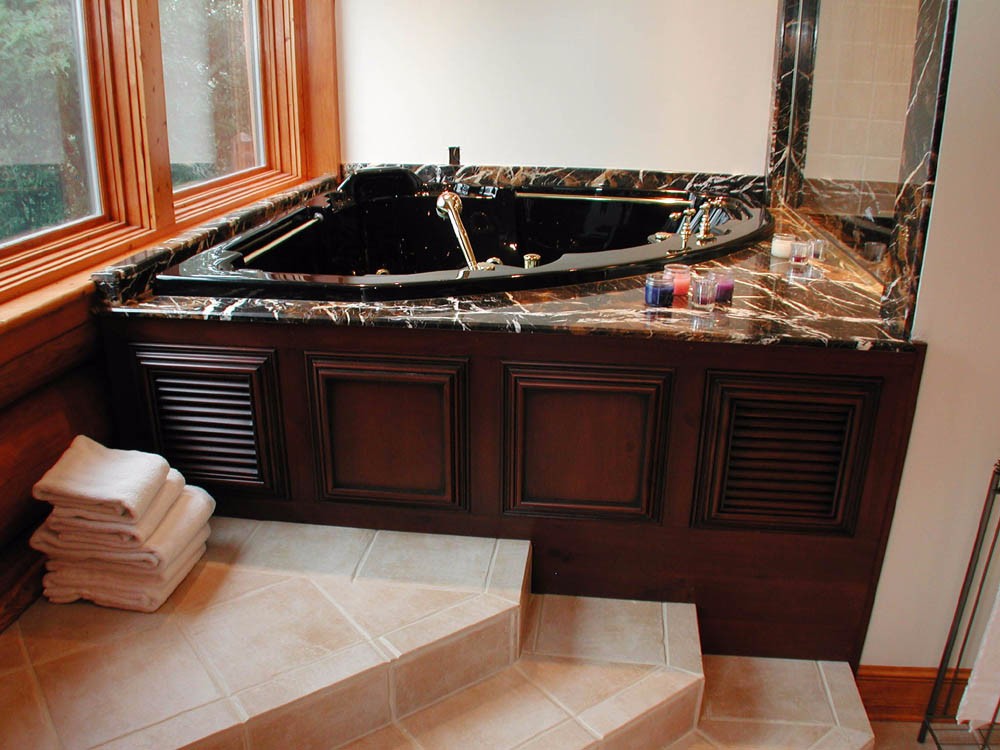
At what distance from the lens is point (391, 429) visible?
1819 millimetres

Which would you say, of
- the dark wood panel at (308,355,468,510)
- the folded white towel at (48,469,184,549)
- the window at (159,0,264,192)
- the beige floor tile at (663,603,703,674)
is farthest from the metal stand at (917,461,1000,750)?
the window at (159,0,264,192)

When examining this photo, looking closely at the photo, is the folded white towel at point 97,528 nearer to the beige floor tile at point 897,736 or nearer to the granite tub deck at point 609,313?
the granite tub deck at point 609,313

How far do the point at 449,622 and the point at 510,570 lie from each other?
0.21 metres

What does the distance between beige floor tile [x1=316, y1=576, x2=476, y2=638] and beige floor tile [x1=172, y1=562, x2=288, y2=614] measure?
0.40ft

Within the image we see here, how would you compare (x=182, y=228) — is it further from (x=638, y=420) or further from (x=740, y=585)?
(x=740, y=585)

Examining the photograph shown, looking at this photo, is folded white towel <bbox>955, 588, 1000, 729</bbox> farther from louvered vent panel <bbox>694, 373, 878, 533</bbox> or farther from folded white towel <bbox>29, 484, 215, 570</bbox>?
folded white towel <bbox>29, 484, 215, 570</bbox>

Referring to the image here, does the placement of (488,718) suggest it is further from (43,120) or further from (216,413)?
(43,120)

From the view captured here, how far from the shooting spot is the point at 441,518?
1.88 metres

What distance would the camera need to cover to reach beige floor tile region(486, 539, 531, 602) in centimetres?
169

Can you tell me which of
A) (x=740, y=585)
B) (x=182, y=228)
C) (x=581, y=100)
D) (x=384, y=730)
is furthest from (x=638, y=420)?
(x=581, y=100)

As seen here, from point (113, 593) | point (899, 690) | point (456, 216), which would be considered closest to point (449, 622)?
point (113, 593)

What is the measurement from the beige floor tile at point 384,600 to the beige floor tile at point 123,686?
0.30 metres

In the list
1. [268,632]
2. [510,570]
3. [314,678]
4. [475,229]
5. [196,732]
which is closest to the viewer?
[196,732]

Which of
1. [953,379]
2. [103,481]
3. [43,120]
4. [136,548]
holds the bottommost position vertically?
[136,548]
